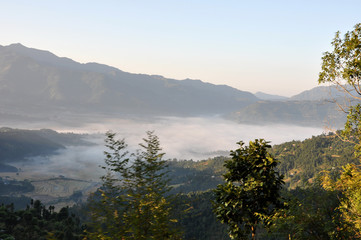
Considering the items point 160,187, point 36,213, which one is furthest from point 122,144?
point 36,213

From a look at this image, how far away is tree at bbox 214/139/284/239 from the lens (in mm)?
17656

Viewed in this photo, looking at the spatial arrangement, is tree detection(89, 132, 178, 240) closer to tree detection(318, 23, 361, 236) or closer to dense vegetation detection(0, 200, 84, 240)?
tree detection(318, 23, 361, 236)

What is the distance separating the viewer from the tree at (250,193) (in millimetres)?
17656

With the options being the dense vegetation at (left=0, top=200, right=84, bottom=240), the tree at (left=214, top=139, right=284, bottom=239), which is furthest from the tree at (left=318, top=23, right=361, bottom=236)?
the dense vegetation at (left=0, top=200, right=84, bottom=240)

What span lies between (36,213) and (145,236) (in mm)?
97031

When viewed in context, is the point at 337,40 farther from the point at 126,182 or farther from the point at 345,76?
the point at 126,182

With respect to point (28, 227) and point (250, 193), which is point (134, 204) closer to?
point (250, 193)

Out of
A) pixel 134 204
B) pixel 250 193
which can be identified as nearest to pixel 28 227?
pixel 134 204

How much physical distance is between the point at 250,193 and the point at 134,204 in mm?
7650

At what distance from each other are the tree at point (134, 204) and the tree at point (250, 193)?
156 inches

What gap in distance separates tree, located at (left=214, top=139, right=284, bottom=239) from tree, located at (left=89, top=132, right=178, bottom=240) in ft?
13.0

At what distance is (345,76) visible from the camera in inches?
869

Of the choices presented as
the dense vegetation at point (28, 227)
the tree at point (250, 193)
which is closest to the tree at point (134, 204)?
the tree at point (250, 193)

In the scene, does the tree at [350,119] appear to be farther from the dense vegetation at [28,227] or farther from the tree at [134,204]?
the dense vegetation at [28,227]
